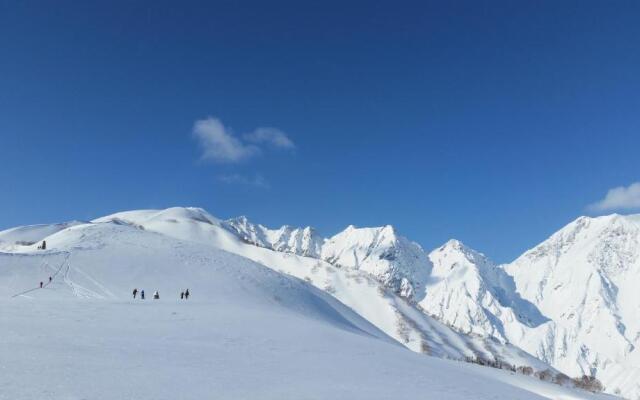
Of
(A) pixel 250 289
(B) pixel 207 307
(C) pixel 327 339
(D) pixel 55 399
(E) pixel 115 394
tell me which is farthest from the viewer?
(A) pixel 250 289

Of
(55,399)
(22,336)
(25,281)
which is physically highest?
(25,281)

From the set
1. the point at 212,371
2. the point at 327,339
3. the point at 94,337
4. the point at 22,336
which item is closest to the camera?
the point at 212,371

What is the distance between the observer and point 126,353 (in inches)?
896

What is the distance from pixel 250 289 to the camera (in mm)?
77875

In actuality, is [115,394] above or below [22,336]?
below

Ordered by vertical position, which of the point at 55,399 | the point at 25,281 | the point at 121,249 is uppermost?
the point at 121,249

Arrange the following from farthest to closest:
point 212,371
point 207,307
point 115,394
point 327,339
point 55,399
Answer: point 207,307 < point 327,339 < point 212,371 < point 115,394 < point 55,399

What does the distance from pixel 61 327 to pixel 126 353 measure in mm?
6143

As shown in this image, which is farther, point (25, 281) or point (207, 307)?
point (25, 281)

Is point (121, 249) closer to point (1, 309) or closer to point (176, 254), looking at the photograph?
point (176, 254)

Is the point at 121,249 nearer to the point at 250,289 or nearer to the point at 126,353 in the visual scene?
the point at 250,289

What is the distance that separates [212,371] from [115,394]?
18.6 ft

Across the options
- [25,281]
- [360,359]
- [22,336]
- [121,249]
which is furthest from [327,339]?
[121,249]

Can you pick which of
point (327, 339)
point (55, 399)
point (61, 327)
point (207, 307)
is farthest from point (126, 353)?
point (207, 307)
